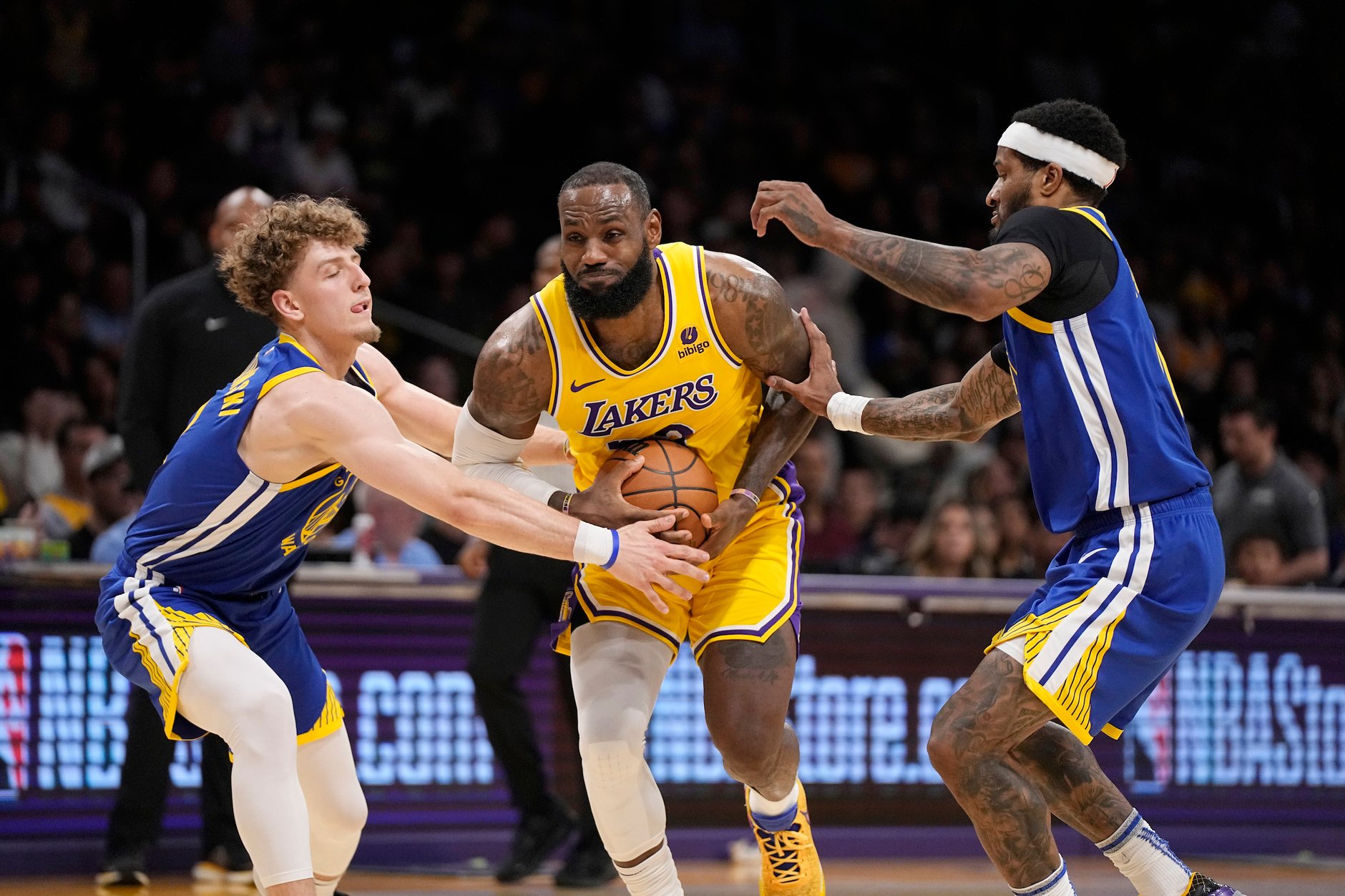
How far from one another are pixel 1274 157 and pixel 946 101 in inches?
130

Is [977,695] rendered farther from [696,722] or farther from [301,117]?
[301,117]

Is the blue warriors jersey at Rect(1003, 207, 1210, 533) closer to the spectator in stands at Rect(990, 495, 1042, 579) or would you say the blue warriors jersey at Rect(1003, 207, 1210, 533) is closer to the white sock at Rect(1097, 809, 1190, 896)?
the white sock at Rect(1097, 809, 1190, 896)

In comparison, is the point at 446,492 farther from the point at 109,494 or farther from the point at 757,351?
the point at 109,494

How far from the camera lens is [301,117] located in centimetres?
1184

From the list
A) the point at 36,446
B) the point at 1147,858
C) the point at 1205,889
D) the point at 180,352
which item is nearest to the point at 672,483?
the point at 1147,858

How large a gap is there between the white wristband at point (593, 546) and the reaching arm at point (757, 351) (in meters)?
0.50

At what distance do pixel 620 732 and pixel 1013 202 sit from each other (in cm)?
194

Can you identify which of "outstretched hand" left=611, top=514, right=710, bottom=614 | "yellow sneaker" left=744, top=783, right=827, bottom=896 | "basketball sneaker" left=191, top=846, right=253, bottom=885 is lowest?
"basketball sneaker" left=191, top=846, right=253, bottom=885

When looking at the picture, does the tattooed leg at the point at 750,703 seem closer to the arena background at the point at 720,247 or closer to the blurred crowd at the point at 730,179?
the arena background at the point at 720,247

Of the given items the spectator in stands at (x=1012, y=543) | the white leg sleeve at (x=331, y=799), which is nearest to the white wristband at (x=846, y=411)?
the white leg sleeve at (x=331, y=799)

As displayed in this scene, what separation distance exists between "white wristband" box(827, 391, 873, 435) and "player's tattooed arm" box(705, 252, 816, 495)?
10cm

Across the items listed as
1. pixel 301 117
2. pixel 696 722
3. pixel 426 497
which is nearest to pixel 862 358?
pixel 301 117

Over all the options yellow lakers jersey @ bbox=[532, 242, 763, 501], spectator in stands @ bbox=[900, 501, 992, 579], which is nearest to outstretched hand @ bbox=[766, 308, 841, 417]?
yellow lakers jersey @ bbox=[532, 242, 763, 501]

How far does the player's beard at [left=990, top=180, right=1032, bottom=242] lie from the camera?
15.2 feet
